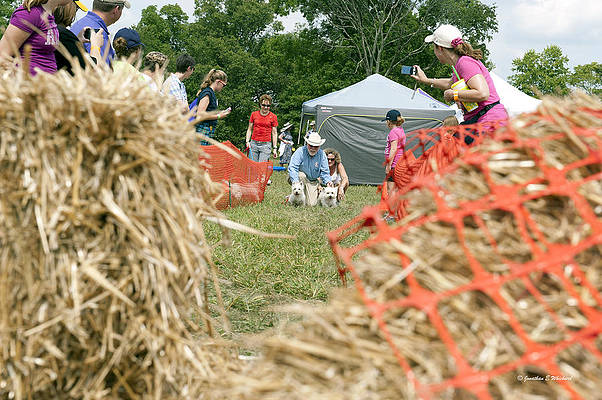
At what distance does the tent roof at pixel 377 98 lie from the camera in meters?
18.9

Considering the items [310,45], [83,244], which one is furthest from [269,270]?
[310,45]

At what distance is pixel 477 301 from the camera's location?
4.43 ft

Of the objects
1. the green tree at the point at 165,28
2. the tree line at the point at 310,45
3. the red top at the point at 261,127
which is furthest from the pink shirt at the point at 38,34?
the green tree at the point at 165,28

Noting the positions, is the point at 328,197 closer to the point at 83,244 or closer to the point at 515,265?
the point at 83,244

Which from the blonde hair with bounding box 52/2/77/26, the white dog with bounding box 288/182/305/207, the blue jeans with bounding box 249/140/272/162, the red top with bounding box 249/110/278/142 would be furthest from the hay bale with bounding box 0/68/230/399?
the blue jeans with bounding box 249/140/272/162

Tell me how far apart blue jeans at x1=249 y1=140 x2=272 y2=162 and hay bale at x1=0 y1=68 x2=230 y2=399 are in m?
Answer: 11.2

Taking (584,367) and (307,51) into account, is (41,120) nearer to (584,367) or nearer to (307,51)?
(584,367)

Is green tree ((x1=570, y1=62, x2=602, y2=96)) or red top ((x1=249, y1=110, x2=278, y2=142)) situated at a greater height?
green tree ((x1=570, y1=62, x2=602, y2=96))

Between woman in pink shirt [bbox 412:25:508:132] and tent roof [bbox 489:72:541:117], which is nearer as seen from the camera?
woman in pink shirt [bbox 412:25:508:132]

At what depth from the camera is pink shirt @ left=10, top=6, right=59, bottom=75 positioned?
2.99 metres

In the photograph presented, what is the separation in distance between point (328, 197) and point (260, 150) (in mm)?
2993

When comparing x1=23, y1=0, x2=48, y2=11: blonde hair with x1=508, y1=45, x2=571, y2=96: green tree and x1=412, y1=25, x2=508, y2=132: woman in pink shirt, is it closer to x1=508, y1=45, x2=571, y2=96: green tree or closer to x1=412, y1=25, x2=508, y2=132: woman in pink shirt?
x1=412, y1=25, x2=508, y2=132: woman in pink shirt

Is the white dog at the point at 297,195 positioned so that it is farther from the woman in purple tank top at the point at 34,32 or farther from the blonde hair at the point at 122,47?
the woman in purple tank top at the point at 34,32

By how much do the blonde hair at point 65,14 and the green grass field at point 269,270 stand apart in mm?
2166
